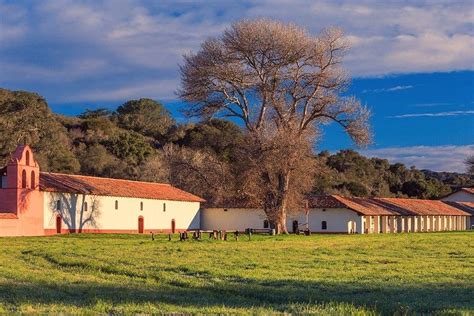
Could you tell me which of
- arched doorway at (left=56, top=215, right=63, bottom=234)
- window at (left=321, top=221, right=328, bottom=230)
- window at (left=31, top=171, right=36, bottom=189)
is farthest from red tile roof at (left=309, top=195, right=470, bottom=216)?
window at (left=31, top=171, right=36, bottom=189)

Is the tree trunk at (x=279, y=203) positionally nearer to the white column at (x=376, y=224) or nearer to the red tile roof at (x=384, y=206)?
the red tile roof at (x=384, y=206)

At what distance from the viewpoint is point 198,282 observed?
65.9 feet

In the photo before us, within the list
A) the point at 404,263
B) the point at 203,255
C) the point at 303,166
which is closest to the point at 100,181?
the point at 303,166

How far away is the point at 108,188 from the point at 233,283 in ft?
147

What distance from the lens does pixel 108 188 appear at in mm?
63469

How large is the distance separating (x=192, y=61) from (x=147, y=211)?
1630cm

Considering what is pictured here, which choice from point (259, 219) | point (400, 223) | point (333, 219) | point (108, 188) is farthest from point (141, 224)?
point (400, 223)

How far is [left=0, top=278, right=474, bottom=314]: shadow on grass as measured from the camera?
1491 centimetres

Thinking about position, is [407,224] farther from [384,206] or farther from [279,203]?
[279,203]

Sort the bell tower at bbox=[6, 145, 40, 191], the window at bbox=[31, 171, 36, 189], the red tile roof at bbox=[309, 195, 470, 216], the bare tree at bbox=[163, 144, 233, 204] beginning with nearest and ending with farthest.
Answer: the bell tower at bbox=[6, 145, 40, 191], the window at bbox=[31, 171, 36, 189], the bare tree at bbox=[163, 144, 233, 204], the red tile roof at bbox=[309, 195, 470, 216]

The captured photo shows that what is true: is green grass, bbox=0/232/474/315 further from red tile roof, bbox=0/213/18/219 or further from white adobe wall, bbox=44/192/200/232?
white adobe wall, bbox=44/192/200/232

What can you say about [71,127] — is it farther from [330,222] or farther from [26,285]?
[26,285]

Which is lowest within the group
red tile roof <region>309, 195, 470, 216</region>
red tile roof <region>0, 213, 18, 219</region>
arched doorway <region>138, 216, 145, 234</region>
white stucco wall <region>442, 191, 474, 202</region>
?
arched doorway <region>138, 216, 145, 234</region>

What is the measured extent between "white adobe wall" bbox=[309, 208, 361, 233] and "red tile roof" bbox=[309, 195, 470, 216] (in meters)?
0.75
